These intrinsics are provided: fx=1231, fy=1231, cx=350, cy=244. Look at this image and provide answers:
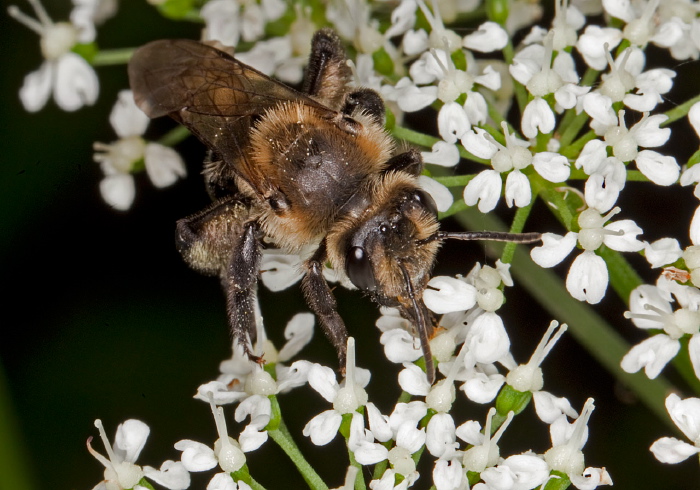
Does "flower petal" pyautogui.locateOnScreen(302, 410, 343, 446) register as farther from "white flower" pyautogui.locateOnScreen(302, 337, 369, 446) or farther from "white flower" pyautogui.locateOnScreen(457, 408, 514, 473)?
"white flower" pyautogui.locateOnScreen(457, 408, 514, 473)

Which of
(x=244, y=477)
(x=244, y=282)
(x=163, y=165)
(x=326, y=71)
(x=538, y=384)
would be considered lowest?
(x=538, y=384)

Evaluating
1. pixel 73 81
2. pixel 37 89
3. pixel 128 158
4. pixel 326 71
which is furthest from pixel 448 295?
pixel 37 89

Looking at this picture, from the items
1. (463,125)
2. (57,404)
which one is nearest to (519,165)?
(463,125)

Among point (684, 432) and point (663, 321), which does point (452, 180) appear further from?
point (684, 432)


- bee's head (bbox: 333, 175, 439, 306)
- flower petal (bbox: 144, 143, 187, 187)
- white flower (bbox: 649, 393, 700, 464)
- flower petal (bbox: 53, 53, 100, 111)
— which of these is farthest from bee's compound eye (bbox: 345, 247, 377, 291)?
flower petal (bbox: 53, 53, 100, 111)

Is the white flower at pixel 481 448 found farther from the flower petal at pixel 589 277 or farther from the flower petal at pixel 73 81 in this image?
the flower petal at pixel 73 81

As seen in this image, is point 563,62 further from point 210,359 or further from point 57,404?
point 57,404

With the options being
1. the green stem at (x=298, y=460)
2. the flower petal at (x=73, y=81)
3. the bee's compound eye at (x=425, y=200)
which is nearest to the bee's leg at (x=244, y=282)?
the green stem at (x=298, y=460)
